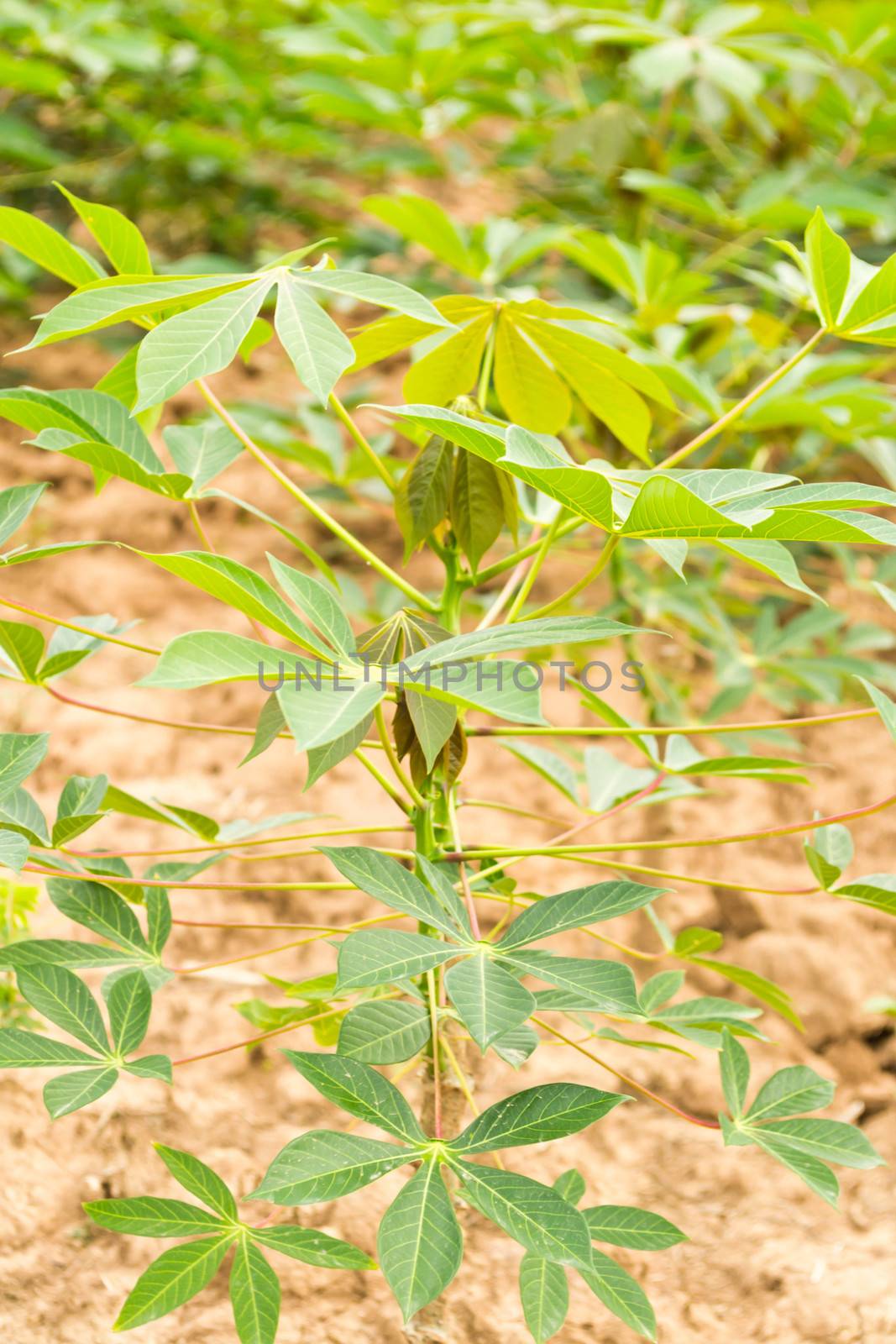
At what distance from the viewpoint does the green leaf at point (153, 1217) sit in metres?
0.63

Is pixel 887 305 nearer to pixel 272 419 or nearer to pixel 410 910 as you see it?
pixel 410 910

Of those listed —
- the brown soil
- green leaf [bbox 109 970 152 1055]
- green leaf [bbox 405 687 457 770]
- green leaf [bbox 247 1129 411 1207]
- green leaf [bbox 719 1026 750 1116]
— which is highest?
green leaf [bbox 405 687 457 770]

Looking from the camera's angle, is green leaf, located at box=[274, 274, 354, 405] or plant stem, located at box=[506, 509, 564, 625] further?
plant stem, located at box=[506, 509, 564, 625]

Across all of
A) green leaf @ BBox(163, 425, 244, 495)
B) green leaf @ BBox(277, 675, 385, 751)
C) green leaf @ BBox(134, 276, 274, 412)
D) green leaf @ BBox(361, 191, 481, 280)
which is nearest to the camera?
green leaf @ BBox(277, 675, 385, 751)

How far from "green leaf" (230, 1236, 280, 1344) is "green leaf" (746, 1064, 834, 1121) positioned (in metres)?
0.32

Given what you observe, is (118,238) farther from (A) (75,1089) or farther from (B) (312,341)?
(A) (75,1089)

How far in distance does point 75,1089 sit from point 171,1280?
0.12m

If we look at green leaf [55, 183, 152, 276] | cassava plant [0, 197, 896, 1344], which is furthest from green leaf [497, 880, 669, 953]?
green leaf [55, 183, 152, 276]

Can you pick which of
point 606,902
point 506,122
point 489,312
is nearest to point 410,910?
point 606,902

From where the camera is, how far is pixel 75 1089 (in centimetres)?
64

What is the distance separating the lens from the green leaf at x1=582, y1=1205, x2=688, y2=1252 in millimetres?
→ 688

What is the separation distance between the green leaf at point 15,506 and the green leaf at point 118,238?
146mm

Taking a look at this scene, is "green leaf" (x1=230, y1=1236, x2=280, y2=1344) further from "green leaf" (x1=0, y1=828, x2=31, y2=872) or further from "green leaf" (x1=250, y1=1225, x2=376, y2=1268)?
"green leaf" (x1=0, y1=828, x2=31, y2=872)

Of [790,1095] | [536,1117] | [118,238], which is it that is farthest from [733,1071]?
[118,238]
